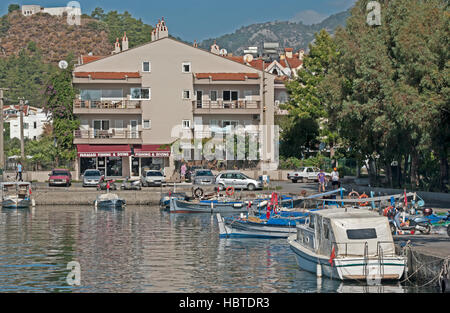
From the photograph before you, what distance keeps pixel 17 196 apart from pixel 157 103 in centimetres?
2683

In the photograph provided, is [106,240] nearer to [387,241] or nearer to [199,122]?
[387,241]

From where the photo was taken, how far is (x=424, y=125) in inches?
1859

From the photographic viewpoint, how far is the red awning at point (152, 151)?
270 ft

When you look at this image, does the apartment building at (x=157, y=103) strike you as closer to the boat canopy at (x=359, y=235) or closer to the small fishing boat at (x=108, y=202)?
the small fishing boat at (x=108, y=202)

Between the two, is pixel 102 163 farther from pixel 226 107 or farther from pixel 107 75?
pixel 226 107

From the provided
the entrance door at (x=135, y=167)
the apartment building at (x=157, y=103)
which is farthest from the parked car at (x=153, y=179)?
the entrance door at (x=135, y=167)

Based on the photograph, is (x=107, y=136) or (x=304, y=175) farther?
(x=107, y=136)

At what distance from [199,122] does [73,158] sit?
46.3 ft

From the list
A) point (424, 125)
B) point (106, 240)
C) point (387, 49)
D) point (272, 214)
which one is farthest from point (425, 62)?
point (106, 240)

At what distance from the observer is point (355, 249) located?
1048 inches

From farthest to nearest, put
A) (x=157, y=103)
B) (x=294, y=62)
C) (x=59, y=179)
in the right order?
(x=294, y=62), (x=157, y=103), (x=59, y=179)

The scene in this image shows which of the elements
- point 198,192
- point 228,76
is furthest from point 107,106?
point 198,192

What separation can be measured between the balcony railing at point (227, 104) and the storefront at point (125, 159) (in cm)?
622
